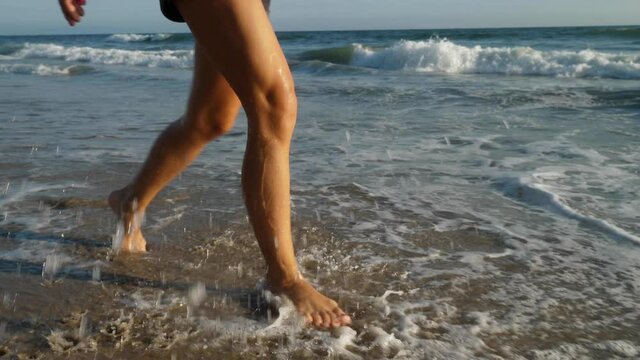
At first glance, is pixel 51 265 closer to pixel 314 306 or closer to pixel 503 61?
pixel 314 306

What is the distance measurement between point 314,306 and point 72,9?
3.92 feet

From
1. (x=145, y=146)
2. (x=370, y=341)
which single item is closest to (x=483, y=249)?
(x=370, y=341)

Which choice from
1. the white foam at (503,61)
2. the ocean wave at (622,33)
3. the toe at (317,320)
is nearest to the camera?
the toe at (317,320)

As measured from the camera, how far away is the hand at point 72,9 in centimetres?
201

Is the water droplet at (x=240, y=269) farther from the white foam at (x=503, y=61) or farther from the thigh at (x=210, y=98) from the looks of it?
the white foam at (x=503, y=61)

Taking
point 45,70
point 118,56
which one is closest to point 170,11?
point 45,70

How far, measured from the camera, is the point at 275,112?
2066 mm

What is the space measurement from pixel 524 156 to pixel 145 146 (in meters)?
2.83

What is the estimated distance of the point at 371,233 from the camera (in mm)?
3051

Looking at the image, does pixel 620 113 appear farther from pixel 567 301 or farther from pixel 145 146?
pixel 567 301

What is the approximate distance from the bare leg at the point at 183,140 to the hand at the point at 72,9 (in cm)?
40

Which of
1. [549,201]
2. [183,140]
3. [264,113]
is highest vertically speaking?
[264,113]

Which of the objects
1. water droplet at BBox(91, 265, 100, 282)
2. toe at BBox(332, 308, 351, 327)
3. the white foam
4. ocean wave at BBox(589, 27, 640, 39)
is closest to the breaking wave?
the white foam

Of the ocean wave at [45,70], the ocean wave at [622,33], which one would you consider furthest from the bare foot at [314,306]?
the ocean wave at [622,33]
